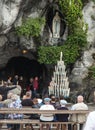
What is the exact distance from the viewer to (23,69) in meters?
27.9

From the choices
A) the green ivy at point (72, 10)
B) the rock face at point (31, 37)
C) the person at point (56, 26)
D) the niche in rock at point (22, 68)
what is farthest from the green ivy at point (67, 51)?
the niche in rock at point (22, 68)

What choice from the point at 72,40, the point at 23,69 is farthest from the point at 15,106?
the point at 23,69

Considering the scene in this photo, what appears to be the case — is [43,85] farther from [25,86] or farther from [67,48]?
[67,48]

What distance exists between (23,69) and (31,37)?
4172mm

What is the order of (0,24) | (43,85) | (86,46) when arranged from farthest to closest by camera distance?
1. (43,85)
2. (86,46)
3. (0,24)

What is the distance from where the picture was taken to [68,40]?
24453 millimetres

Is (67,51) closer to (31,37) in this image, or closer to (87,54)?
(87,54)

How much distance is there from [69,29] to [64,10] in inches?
45.8

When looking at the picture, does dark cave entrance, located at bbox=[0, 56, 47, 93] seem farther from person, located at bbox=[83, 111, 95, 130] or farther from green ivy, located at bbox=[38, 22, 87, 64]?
→ person, located at bbox=[83, 111, 95, 130]

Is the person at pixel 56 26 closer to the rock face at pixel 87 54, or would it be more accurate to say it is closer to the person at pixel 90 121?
the rock face at pixel 87 54

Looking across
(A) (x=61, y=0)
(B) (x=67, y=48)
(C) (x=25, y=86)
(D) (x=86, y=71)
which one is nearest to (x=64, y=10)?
(A) (x=61, y=0)

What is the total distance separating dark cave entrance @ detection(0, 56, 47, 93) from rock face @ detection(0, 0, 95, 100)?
1.98 meters

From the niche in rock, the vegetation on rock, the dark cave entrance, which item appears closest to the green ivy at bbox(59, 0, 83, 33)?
the vegetation on rock

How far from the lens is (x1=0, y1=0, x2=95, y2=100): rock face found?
2297 cm
